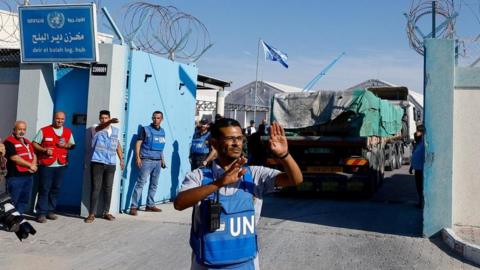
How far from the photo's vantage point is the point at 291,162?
2.84m

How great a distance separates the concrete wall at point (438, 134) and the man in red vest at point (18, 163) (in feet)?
18.2

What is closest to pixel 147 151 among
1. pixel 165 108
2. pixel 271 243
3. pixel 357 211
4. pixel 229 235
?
pixel 165 108

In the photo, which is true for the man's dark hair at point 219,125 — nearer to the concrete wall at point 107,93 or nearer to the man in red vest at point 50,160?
the man in red vest at point 50,160

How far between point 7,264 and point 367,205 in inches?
262

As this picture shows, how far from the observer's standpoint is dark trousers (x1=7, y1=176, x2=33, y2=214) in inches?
278

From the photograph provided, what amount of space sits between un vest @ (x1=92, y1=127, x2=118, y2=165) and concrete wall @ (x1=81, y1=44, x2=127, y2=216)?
367 millimetres

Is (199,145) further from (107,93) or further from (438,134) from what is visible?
(438,134)

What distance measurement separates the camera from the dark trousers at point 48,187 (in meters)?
7.63

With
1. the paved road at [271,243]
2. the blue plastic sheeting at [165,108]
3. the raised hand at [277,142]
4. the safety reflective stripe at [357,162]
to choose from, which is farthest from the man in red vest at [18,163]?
the safety reflective stripe at [357,162]

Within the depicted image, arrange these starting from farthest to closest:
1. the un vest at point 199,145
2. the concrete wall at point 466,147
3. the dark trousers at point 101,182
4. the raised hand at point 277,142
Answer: the un vest at point 199,145 < the dark trousers at point 101,182 < the concrete wall at point 466,147 < the raised hand at point 277,142

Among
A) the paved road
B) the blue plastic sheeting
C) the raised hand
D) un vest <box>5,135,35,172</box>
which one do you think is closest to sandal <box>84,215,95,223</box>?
the paved road

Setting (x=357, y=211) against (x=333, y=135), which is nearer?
(x=357, y=211)

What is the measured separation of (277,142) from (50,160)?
5.75 metres

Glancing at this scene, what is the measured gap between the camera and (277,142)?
9.01 feet
